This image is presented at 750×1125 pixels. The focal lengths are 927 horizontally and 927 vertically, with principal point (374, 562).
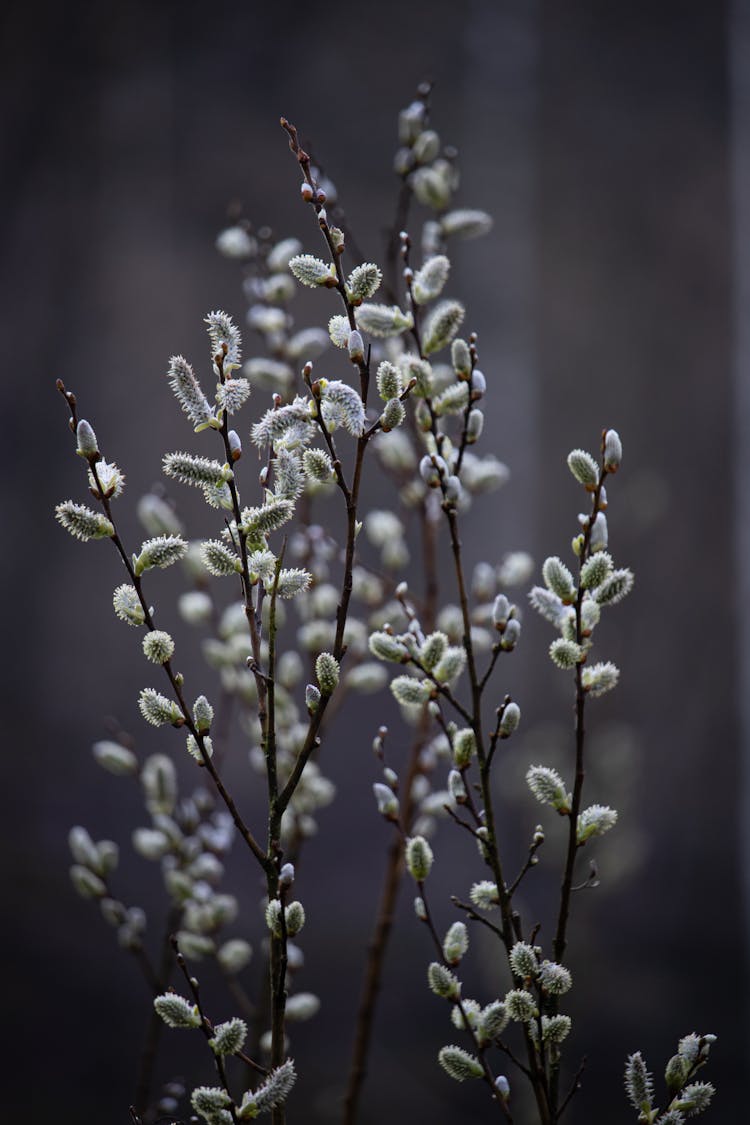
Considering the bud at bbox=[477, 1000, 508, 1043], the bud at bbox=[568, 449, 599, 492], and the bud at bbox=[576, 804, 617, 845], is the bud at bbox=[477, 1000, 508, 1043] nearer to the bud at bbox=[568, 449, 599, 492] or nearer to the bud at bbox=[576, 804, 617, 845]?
the bud at bbox=[576, 804, 617, 845]

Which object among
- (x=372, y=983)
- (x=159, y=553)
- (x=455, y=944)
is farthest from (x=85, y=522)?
A: (x=372, y=983)

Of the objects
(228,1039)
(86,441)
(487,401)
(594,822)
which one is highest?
(487,401)

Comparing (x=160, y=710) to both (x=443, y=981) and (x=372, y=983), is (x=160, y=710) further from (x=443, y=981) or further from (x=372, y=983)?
(x=372, y=983)

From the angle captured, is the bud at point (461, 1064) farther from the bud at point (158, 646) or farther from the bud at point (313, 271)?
the bud at point (313, 271)

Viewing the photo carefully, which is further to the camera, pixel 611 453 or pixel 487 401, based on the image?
pixel 487 401

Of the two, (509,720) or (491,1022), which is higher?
(509,720)

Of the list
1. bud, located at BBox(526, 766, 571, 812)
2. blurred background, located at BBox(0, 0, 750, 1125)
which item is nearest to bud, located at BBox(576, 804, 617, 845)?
bud, located at BBox(526, 766, 571, 812)

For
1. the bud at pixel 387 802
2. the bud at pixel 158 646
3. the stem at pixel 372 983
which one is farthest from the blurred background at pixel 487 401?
the bud at pixel 158 646

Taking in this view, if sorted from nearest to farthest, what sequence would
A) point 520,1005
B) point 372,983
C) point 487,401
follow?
1. point 520,1005
2. point 372,983
3. point 487,401
